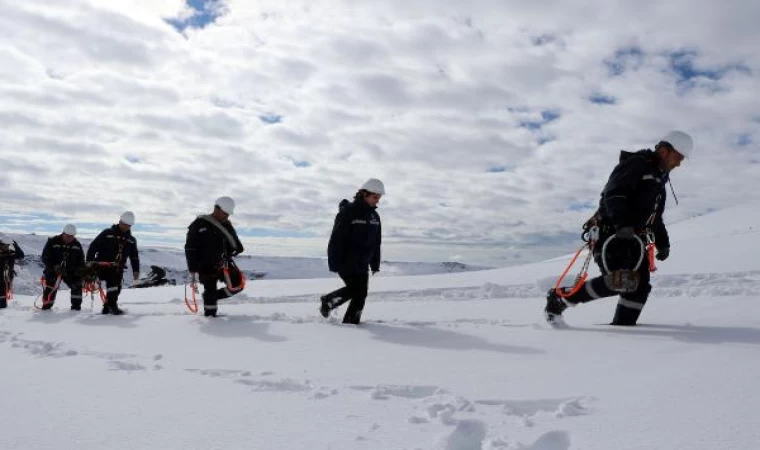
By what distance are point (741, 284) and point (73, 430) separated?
862 centimetres

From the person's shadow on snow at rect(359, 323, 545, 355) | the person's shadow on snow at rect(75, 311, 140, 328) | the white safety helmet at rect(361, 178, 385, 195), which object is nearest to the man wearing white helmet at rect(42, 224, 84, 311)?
the person's shadow on snow at rect(75, 311, 140, 328)

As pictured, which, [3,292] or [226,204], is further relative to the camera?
[3,292]

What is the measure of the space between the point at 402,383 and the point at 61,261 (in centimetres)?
1033

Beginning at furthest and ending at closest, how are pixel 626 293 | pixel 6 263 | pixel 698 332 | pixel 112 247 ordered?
pixel 6 263, pixel 112 247, pixel 626 293, pixel 698 332

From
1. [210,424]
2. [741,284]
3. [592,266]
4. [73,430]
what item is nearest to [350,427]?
[210,424]

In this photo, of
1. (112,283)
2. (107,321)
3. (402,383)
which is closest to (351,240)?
(402,383)

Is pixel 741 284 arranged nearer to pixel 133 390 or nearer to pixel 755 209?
pixel 133 390

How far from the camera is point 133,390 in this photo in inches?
139

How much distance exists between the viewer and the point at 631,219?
209 inches

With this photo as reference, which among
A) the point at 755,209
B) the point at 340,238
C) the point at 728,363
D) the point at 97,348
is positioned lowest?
the point at 97,348

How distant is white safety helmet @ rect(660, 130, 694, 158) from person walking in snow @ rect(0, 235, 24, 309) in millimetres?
13190

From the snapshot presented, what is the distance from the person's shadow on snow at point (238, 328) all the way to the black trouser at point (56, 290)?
470 centimetres

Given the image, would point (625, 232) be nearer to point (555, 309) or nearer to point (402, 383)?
point (555, 309)

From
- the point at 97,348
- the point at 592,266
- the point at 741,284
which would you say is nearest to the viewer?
the point at 97,348
